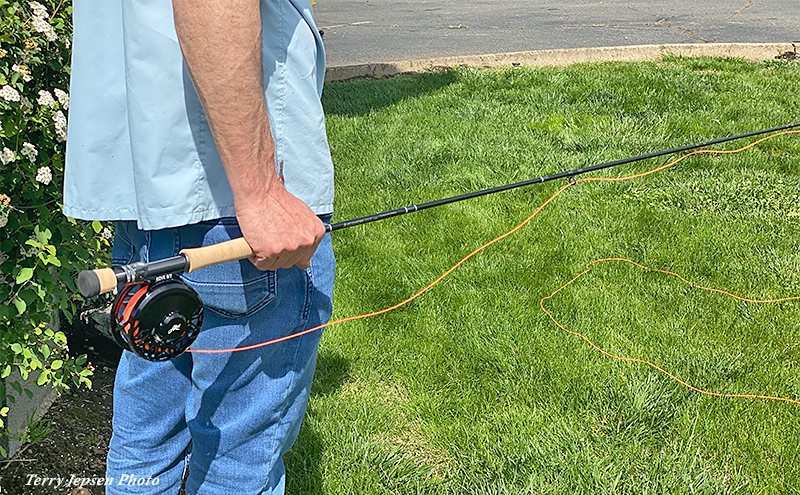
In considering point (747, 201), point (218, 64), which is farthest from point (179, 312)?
point (747, 201)

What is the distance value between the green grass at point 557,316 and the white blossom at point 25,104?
1319mm

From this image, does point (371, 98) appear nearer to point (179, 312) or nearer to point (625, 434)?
point (625, 434)

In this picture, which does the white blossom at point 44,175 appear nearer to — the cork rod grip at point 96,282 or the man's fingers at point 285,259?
the cork rod grip at point 96,282

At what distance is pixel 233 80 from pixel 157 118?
0.60ft

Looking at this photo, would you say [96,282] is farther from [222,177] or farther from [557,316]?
[557,316]

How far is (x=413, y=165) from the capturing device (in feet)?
14.6

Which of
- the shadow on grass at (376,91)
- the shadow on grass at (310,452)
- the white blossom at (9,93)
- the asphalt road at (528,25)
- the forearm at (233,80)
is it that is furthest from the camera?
the asphalt road at (528,25)

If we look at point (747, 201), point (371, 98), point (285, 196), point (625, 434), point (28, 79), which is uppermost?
point (28, 79)

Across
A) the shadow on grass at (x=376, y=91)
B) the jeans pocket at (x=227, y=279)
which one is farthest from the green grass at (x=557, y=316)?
the jeans pocket at (x=227, y=279)

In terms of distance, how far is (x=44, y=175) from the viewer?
76.7 inches

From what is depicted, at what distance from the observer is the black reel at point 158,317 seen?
1285 millimetres

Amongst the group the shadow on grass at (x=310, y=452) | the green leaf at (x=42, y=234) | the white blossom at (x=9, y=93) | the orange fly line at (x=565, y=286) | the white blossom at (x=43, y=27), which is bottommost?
the shadow on grass at (x=310, y=452)

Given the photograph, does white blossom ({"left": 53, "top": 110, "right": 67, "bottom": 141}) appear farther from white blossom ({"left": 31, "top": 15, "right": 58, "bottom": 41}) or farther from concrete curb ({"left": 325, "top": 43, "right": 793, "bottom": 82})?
concrete curb ({"left": 325, "top": 43, "right": 793, "bottom": 82})

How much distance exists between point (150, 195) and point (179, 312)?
221 millimetres
